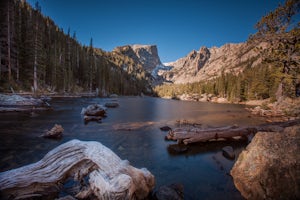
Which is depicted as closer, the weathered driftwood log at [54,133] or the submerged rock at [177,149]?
the submerged rock at [177,149]

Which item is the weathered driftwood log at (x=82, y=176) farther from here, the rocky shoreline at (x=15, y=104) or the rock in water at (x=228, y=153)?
the rocky shoreline at (x=15, y=104)

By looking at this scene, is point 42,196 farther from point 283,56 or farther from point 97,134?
point 283,56

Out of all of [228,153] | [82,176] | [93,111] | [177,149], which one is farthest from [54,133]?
[228,153]

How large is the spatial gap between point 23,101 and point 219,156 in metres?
22.7

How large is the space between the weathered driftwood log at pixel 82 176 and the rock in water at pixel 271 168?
9.61 feet

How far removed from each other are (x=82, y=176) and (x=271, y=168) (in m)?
5.08

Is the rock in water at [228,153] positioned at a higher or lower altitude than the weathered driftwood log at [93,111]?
lower

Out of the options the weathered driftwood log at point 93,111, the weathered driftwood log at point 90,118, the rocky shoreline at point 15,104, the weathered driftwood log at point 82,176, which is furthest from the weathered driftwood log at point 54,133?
the rocky shoreline at point 15,104

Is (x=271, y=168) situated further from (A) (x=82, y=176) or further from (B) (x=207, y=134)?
(A) (x=82, y=176)

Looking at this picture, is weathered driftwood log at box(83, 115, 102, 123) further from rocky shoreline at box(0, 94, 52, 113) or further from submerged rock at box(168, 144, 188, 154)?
submerged rock at box(168, 144, 188, 154)

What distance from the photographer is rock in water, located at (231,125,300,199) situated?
11.2 ft

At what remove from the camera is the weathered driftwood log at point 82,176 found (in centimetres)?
300

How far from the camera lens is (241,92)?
208 feet

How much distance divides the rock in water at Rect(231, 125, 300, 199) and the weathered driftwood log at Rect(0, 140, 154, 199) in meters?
2.93
